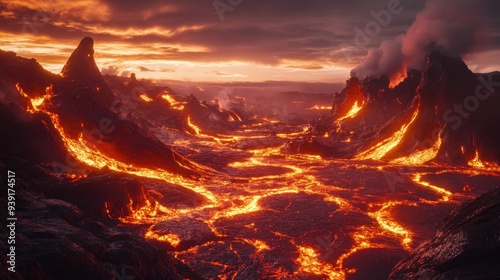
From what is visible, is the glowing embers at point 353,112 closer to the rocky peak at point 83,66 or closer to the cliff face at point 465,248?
the rocky peak at point 83,66

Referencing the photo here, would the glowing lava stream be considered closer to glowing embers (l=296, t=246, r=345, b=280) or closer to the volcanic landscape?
the volcanic landscape

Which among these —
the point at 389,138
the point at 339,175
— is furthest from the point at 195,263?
the point at 389,138

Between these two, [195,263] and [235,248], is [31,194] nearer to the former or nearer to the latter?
[195,263]

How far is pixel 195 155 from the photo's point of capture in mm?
58312

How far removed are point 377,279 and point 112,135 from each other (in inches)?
1220

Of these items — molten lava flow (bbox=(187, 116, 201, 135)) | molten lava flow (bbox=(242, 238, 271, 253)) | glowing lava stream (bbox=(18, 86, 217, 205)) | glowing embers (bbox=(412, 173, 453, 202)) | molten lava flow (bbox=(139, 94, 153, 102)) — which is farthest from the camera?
molten lava flow (bbox=(139, 94, 153, 102))

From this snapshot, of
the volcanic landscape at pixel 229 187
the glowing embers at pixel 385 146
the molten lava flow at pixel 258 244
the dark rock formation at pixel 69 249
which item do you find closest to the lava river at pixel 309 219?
the molten lava flow at pixel 258 244

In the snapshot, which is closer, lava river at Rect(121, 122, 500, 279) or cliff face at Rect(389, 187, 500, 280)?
cliff face at Rect(389, 187, 500, 280)

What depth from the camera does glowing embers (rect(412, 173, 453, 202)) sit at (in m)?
32.9

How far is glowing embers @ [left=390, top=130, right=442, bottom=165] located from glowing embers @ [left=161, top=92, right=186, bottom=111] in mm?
72675

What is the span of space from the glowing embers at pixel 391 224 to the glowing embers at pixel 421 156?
24048 mm

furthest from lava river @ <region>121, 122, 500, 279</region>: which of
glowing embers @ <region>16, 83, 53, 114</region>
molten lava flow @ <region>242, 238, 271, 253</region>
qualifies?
glowing embers @ <region>16, 83, 53, 114</region>

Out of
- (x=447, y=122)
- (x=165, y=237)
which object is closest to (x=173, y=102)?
(x=447, y=122)

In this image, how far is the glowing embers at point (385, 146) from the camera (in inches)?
2267
